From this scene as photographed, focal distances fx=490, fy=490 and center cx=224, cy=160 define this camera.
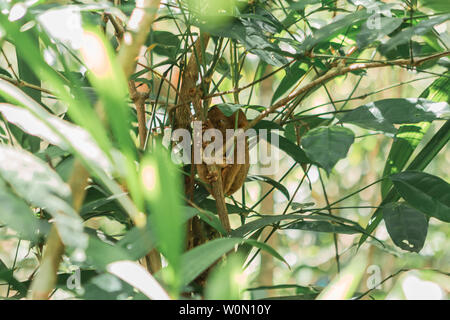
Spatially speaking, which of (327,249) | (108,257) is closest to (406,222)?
(108,257)

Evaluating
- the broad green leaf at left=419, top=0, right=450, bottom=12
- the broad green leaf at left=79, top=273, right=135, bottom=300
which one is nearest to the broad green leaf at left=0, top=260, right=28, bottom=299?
the broad green leaf at left=79, top=273, right=135, bottom=300

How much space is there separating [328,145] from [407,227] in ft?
0.70

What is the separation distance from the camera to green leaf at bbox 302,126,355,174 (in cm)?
42

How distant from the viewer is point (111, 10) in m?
0.39

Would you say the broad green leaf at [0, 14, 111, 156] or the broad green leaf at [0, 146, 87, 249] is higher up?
the broad green leaf at [0, 14, 111, 156]

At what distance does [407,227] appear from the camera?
0.58 metres

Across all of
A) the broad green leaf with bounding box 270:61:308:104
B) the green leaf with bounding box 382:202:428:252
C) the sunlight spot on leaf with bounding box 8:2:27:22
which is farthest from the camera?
the broad green leaf with bounding box 270:61:308:104

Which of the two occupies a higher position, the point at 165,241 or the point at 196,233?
the point at 196,233

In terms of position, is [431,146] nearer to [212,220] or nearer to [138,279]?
[212,220]

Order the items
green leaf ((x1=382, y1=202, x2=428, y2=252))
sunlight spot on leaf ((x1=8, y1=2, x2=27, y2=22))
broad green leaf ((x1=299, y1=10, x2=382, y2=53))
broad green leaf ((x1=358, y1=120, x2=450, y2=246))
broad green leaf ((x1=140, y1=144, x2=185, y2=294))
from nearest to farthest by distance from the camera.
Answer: broad green leaf ((x1=140, y1=144, x2=185, y2=294))
sunlight spot on leaf ((x1=8, y1=2, x2=27, y2=22))
broad green leaf ((x1=299, y1=10, x2=382, y2=53))
green leaf ((x1=382, y1=202, x2=428, y2=252))
broad green leaf ((x1=358, y1=120, x2=450, y2=246))

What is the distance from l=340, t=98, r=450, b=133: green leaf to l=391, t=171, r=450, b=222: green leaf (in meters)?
0.08

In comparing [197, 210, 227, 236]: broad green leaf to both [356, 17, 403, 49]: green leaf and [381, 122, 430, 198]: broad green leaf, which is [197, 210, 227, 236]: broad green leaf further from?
[381, 122, 430, 198]: broad green leaf
